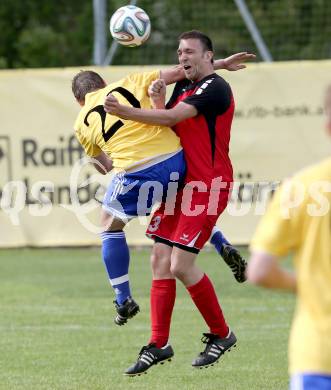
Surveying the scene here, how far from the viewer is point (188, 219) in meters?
6.69

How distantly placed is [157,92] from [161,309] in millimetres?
1403

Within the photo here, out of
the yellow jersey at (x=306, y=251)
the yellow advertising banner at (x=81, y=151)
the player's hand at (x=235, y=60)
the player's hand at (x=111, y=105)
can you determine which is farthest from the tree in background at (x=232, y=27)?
the yellow jersey at (x=306, y=251)

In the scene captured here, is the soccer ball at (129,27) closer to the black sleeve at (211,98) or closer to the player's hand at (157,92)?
the player's hand at (157,92)

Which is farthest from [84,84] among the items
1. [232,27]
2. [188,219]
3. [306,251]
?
[232,27]

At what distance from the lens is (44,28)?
71.0ft

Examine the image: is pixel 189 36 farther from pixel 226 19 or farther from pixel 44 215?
pixel 226 19

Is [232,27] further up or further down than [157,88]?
further down

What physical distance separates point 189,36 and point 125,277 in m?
1.66

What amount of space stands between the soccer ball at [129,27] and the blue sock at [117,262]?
4.23 ft

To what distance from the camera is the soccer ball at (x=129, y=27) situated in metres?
6.92

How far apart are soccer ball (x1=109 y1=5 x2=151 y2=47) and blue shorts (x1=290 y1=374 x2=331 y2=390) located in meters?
3.82

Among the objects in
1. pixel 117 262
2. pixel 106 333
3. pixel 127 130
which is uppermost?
pixel 127 130

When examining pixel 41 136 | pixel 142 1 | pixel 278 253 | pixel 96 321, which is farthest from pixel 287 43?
pixel 278 253

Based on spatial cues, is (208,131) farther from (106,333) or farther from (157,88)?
(106,333)
